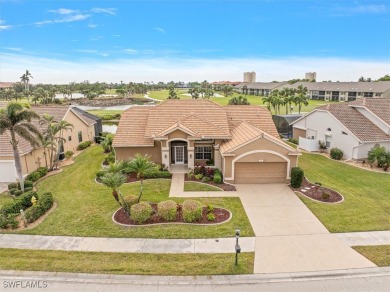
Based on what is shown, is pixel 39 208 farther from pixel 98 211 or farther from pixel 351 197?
pixel 351 197

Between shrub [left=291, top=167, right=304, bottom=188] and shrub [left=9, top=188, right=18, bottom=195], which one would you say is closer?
shrub [left=9, top=188, right=18, bottom=195]

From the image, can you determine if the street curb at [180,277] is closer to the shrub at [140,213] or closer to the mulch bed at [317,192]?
the shrub at [140,213]

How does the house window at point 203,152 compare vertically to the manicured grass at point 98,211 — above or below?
above

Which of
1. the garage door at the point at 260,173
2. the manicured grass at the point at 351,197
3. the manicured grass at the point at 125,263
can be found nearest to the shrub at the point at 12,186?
the manicured grass at the point at 125,263

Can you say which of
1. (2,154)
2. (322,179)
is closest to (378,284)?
(322,179)

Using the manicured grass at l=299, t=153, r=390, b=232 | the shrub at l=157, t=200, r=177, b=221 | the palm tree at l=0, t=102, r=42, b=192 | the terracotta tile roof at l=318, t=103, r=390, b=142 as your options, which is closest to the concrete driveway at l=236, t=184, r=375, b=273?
the manicured grass at l=299, t=153, r=390, b=232

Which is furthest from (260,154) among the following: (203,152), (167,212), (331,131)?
(331,131)

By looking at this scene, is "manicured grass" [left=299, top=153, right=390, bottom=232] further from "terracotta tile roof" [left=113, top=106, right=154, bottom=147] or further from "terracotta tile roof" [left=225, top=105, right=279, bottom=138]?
"terracotta tile roof" [left=113, top=106, right=154, bottom=147]
